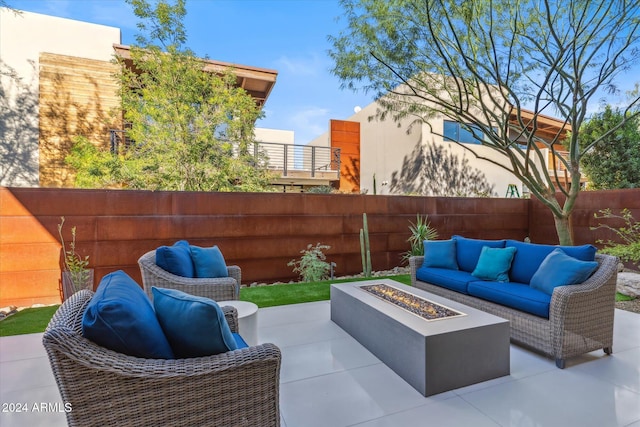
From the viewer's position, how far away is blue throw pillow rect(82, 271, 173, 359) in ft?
4.03

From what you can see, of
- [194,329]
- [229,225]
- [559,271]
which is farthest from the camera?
[229,225]

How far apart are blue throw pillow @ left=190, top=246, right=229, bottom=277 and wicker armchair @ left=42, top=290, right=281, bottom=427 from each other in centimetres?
195

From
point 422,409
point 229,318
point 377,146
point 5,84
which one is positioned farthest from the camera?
point 377,146

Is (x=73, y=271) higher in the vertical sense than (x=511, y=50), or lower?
lower

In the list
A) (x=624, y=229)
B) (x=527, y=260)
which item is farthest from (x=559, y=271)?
(x=624, y=229)

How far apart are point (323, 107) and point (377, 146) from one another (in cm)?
249

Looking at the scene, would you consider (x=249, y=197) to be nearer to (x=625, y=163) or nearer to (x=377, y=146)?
(x=377, y=146)

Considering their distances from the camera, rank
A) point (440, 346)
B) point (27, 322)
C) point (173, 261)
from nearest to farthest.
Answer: point (440, 346) < point (173, 261) < point (27, 322)

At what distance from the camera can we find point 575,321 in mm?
2551

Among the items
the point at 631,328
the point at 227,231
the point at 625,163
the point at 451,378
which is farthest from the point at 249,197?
the point at 625,163

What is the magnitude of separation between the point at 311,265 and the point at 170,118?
3.38 m

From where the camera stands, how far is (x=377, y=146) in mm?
11883

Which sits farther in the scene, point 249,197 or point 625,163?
point 625,163

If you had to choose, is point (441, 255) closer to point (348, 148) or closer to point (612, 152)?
point (612, 152)
